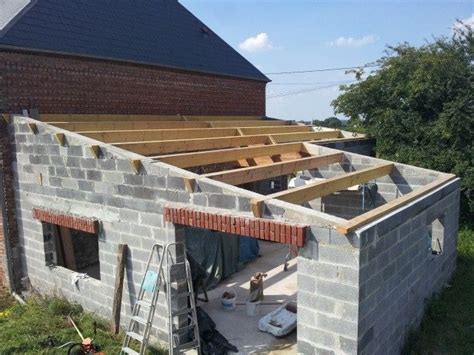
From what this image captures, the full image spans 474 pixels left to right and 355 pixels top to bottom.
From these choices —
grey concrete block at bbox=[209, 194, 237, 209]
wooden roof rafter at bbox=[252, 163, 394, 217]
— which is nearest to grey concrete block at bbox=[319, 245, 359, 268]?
wooden roof rafter at bbox=[252, 163, 394, 217]

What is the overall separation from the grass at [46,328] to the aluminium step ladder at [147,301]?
1.42 ft

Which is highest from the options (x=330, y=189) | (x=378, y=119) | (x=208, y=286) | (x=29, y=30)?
(x=29, y=30)

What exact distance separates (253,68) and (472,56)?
25.9ft

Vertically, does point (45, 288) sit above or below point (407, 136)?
below

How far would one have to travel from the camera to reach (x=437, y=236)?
894cm

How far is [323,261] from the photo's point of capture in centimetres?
509

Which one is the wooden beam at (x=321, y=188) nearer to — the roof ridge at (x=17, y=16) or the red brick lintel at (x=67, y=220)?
the red brick lintel at (x=67, y=220)

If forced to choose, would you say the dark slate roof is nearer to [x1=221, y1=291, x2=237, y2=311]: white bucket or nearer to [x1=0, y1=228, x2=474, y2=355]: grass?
[x1=0, y1=228, x2=474, y2=355]: grass

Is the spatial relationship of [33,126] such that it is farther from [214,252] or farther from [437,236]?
[437,236]

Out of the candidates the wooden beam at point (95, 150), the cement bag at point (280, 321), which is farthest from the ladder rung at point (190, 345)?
the wooden beam at point (95, 150)

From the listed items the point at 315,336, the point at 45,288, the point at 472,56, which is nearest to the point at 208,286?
the point at 45,288

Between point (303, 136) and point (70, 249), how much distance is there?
6490mm

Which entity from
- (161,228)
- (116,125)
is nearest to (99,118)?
(116,125)

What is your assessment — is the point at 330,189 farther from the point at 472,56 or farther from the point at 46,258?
the point at 472,56
